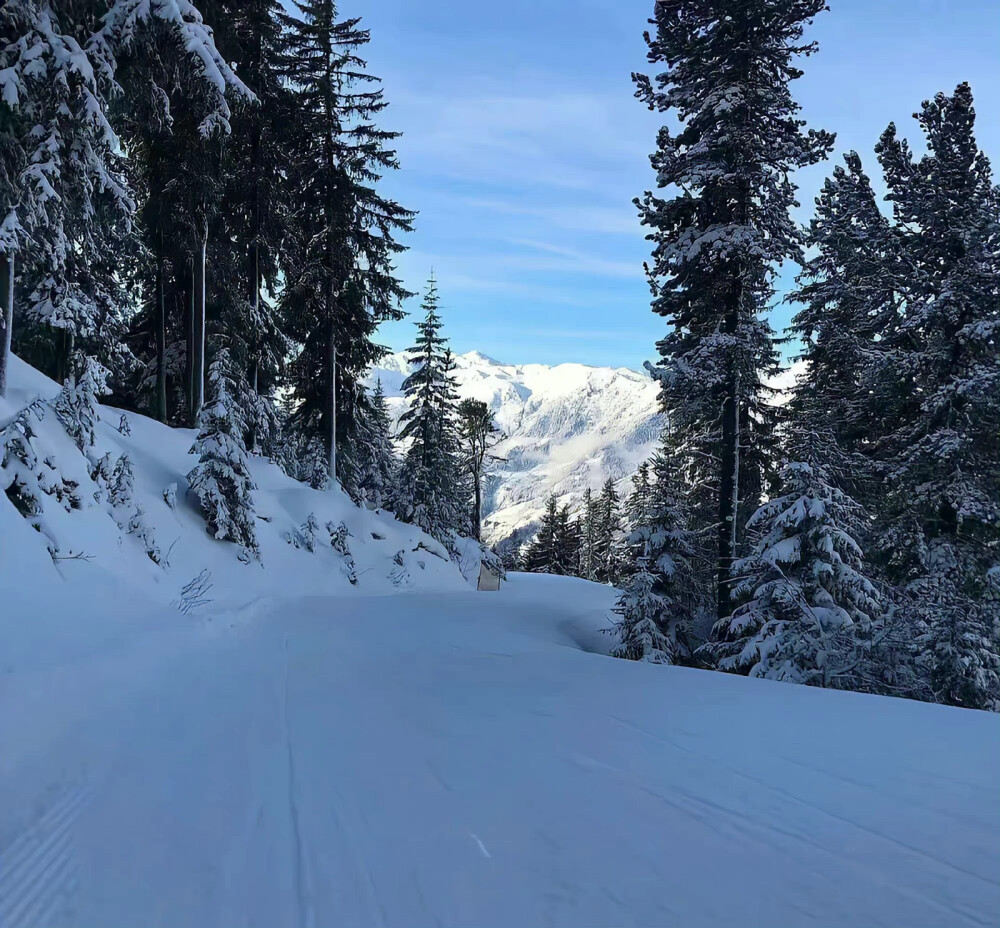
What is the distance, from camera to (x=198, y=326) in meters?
18.6

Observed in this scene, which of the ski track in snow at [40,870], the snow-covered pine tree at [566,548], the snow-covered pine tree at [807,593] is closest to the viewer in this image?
the ski track in snow at [40,870]

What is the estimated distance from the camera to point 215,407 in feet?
48.6

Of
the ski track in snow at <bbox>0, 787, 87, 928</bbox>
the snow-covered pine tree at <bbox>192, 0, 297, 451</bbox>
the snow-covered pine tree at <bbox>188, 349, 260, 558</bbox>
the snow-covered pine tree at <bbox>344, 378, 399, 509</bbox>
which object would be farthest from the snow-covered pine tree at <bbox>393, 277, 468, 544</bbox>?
the ski track in snow at <bbox>0, 787, 87, 928</bbox>

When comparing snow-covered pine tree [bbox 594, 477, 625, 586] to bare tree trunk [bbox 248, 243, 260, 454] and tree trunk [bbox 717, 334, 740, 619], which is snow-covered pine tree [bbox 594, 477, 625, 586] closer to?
bare tree trunk [bbox 248, 243, 260, 454]

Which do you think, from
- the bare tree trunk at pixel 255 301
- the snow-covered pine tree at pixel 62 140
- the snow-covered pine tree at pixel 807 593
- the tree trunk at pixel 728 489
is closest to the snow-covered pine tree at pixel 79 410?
the snow-covered pine tree at pixel 62 140

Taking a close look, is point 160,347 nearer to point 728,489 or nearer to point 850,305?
point 728,489

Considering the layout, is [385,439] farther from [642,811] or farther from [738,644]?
[642,811]

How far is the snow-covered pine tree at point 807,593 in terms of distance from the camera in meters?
8.30

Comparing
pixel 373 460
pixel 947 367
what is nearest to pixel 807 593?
pixel 947 367

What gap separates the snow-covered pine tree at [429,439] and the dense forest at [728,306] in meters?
9.16

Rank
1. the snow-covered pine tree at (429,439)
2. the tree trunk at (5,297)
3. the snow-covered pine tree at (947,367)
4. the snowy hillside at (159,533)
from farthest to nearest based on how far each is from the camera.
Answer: the snow-covered pine tree at (429,439)
the snow-covered pine tree at (947,367)
the tree trunk at (5,297)
the snowy hillside at (159,533)

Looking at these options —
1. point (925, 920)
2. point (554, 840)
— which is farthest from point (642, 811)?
point (925, 920)

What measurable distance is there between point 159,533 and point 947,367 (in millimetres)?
14936

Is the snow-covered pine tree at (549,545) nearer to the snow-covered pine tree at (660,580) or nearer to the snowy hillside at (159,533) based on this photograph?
the snowy hillside at (159,533)
